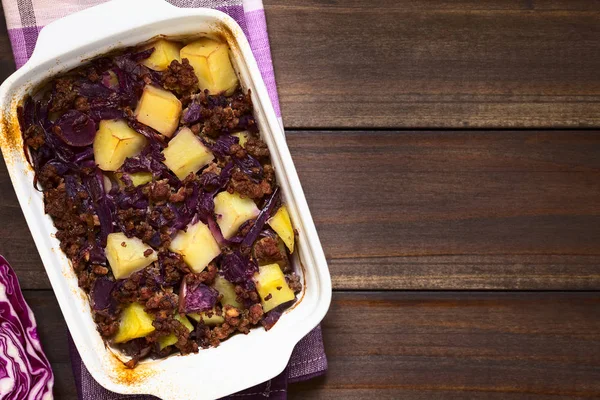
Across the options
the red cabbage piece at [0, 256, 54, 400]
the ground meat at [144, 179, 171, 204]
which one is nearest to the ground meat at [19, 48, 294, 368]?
the ground meat at [144, 179, 171, 204]

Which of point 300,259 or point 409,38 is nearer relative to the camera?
point 300,259

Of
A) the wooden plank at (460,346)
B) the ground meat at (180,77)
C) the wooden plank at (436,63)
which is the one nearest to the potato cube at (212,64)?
the ground meat at (180,77)

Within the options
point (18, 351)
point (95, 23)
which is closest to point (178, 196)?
point (95, 23)

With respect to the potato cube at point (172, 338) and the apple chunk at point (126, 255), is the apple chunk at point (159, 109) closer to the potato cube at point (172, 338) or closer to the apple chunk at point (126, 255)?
the apple chunk at point (126, 255)

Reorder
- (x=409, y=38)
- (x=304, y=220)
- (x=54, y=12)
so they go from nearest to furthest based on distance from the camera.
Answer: (x=304, y=220)
(x=54, y=12)
(x=409, y=38)

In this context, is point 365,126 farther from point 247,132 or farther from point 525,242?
point 525,242

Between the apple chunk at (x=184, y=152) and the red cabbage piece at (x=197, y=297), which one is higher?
the apple chunk at (x=184, y=152)

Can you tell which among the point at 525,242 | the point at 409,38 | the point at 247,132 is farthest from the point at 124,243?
the point at 525,242

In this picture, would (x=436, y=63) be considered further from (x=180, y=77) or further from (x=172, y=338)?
(x=172, y=338)
